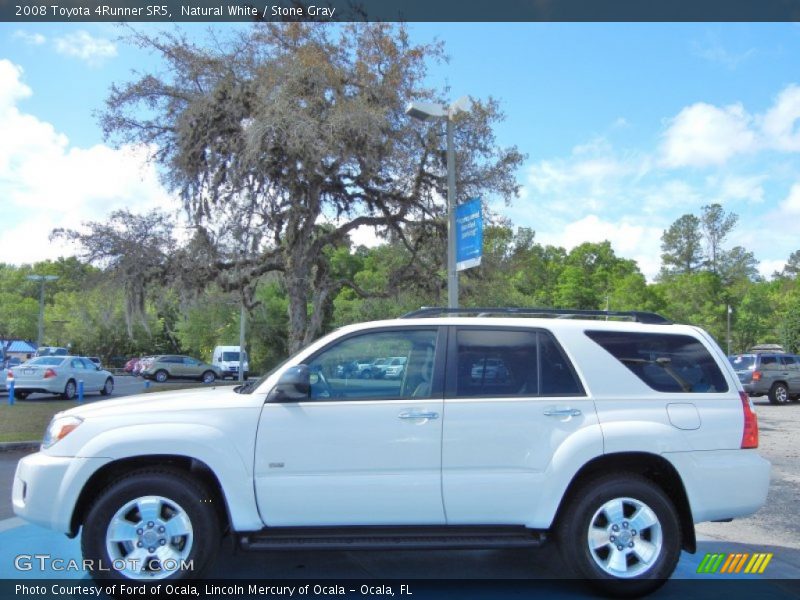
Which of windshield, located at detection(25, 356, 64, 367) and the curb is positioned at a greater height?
windshield, located at detection(25, 356, 64, 367)

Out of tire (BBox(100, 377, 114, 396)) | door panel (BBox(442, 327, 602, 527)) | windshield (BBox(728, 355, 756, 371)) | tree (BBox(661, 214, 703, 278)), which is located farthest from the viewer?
tree (BBox(661, 214, 703, 278))

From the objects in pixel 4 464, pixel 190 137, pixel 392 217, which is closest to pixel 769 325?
pixel 392 217

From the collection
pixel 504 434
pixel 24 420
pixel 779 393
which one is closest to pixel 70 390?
pixel 24 420

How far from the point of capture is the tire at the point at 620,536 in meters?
4.50

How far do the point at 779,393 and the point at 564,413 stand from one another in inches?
860

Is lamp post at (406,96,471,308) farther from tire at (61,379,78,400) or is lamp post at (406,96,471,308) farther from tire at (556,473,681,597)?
tire at (61,379,78,400)

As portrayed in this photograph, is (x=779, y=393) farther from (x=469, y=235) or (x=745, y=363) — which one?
(x=469, y=235)

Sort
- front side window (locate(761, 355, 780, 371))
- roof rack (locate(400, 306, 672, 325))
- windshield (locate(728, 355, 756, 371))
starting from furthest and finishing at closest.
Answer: windshield (locate(728, 355, 756, 371)) < front side window (locate(761, 355, 780, 371)) < roof rack (locate(400, 306, 672, 325))

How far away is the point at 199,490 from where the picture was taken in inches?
174

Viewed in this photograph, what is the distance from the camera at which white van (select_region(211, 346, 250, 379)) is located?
42.3 meters

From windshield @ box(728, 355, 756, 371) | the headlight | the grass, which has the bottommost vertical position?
the grass

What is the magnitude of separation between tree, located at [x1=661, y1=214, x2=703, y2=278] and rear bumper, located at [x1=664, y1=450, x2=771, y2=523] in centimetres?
9440

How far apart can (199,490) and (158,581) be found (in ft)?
1.98

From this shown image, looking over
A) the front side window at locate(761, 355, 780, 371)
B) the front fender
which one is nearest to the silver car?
the front fender
